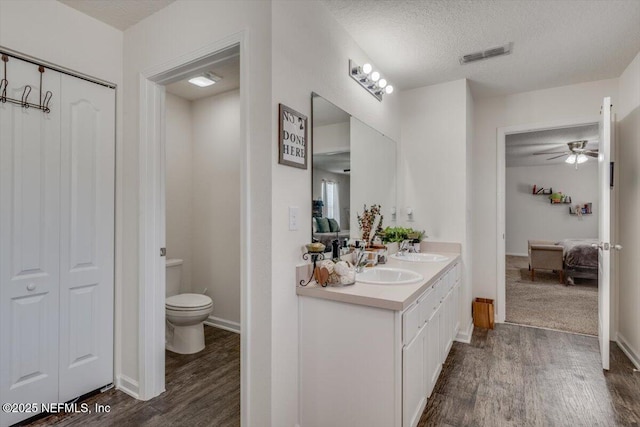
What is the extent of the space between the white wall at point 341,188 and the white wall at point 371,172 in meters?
0.08

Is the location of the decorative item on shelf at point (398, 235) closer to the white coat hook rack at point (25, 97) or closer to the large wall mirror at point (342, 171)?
the large wall mirror at point (342, 171)

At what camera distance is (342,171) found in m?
2.29

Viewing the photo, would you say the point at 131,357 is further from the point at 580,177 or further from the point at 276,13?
the point at 580,177

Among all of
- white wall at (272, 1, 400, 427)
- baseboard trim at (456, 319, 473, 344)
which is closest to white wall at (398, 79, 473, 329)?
baseboard trim at (456, 319, 473, 344)

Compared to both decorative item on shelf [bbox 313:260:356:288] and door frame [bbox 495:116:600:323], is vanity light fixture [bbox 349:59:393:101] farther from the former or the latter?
door frame [bbox 495:116:600:323]

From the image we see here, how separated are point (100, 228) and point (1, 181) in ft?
1.85

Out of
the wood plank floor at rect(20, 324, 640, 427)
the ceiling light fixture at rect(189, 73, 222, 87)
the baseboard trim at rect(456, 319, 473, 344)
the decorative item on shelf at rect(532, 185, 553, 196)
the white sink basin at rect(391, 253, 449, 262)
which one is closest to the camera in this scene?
the wood plank floor at rect(20, 324, 640, 427)

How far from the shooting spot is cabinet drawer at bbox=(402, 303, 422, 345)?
1532mm

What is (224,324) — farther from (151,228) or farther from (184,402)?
(151,228)

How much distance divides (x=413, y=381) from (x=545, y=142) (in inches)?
226

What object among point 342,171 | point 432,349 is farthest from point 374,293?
point 342,171

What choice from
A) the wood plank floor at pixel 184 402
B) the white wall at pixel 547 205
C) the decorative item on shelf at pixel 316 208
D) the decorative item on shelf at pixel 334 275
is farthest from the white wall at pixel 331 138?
the white wall at pixel 547 205

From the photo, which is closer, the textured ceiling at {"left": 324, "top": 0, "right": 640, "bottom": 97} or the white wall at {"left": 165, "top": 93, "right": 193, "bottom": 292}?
the textured ceiling at {"left": 324, "top": 0, "right": 640, "bottom": 97}

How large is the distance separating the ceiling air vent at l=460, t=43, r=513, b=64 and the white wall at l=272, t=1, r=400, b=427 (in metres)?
1.32
